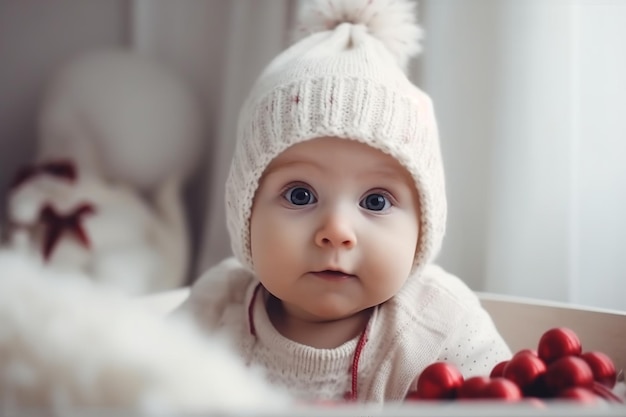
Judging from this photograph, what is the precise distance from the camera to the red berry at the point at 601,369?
2.00 feet

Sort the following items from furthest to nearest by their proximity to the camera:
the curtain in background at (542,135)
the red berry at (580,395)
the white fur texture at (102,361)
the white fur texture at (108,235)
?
the white fur texture at (108,235), the curtain in background at (542,135), the red berry at (580,395), the white fur texture at (102,361)

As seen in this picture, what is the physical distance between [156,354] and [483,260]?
0.94m

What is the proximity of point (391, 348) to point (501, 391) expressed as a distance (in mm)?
292

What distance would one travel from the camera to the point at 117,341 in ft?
1.42

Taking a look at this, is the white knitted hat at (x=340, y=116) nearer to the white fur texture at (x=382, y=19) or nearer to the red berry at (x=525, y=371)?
the white fur texture at (x=382, y=19)

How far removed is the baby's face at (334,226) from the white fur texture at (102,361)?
0.30 meters

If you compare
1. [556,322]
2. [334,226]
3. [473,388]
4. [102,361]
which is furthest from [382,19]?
[102,361]

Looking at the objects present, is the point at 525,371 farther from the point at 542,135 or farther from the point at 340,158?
the point at 542,135

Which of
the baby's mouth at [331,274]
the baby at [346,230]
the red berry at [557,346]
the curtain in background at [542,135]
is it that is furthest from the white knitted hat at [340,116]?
the curtain in background at [542,135]

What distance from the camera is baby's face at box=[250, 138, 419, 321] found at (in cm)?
77

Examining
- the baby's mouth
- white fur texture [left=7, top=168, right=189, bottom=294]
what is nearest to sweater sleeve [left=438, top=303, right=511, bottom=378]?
the baby's mouth

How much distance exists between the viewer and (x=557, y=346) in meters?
0.64

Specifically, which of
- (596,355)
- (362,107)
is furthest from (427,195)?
(596,355)

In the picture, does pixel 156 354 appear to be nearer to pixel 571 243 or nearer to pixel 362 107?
pixel 362 107
